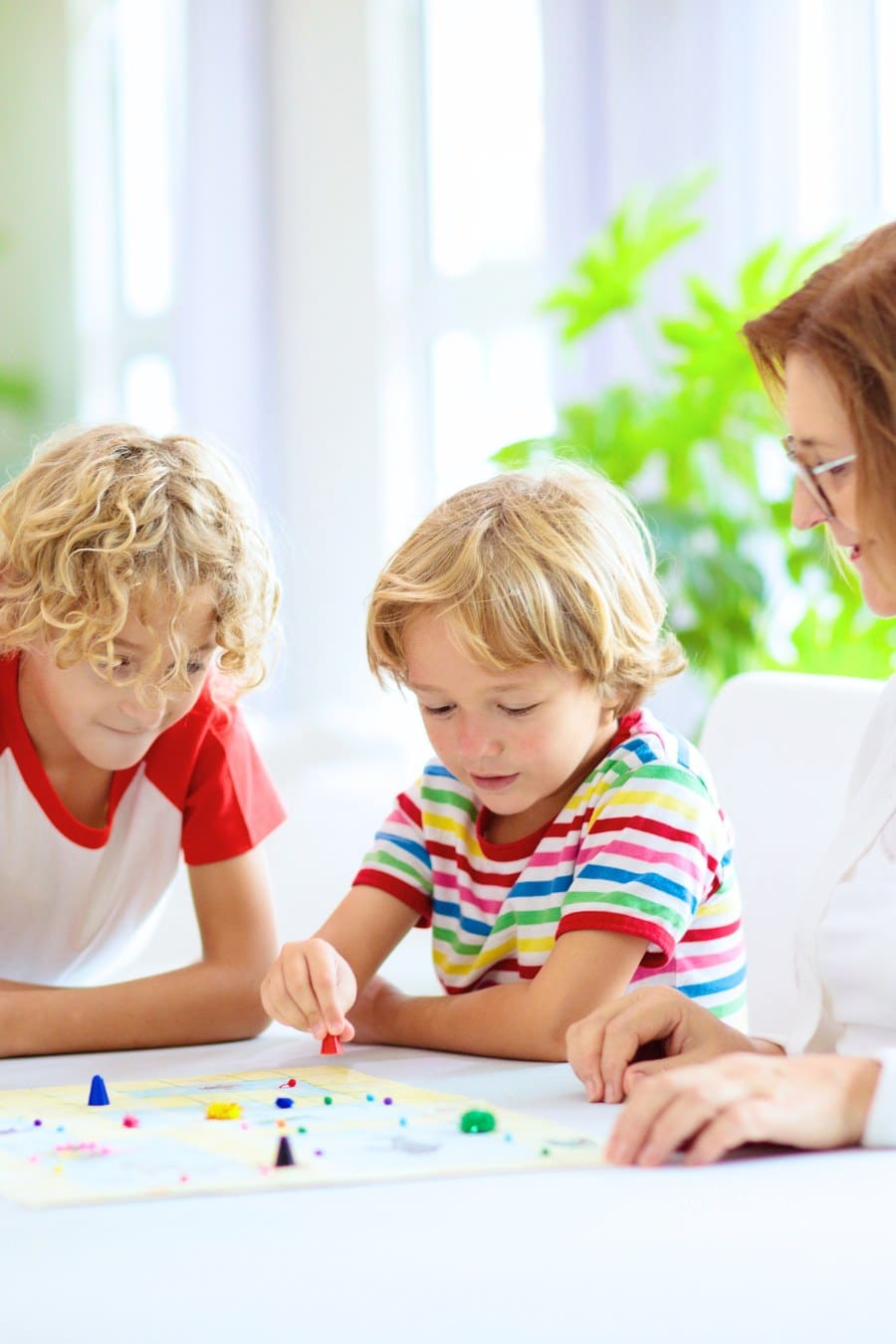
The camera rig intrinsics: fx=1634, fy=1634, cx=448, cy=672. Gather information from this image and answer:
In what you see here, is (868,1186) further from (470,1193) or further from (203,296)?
(203,296)

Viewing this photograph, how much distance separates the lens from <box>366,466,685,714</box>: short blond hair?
1.27 meters

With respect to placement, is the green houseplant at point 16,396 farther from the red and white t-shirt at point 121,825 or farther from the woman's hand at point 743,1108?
the woman's hand at point 743,1108

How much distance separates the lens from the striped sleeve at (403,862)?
1.44m

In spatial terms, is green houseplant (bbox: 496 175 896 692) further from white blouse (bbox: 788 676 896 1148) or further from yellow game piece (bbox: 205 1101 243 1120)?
yellow game piece (bbox: 205 1101 243 1120)

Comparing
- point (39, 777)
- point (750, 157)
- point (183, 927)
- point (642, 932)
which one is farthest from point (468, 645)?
point (750, 157)

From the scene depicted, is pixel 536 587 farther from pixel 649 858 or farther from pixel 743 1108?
pixel 743 1108

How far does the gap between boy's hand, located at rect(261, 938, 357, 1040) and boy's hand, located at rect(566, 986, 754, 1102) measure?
220mm

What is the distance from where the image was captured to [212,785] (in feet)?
5.01

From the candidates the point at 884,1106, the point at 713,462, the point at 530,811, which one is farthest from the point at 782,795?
the point at 713,462

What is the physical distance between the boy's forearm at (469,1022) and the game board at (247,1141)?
0.49 feet

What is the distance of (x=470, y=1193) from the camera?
30.2 inches

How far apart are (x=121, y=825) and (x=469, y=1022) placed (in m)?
0.47

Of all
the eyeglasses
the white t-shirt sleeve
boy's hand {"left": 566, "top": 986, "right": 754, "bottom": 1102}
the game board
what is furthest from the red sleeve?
the white t-shirt sleeve

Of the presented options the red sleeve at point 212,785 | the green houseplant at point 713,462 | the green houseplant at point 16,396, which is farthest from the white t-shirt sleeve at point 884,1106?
the green houseplant at point 16,396
